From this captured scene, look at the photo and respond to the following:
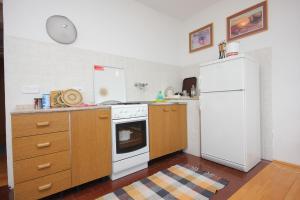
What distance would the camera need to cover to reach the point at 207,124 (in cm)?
229

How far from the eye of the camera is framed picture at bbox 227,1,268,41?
2242 mm

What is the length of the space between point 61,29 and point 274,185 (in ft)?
9.73

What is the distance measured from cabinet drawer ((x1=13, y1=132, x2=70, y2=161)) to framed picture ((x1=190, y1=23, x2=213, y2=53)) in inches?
108

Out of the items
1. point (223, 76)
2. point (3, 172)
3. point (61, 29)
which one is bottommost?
point (3, 172)

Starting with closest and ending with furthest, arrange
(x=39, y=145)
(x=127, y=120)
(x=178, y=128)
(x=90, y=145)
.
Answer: (x=39, y=145) → (x=90, y=145) → (x=127, y=120) → (x=178, y=128)

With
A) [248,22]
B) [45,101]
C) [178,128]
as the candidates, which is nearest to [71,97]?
[45,101]

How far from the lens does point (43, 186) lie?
1.39 meters

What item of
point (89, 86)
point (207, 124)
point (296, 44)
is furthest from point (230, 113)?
point (89, 86)

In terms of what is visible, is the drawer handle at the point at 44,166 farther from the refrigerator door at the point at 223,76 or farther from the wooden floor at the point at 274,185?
the refrigerator door at the point at 223,76

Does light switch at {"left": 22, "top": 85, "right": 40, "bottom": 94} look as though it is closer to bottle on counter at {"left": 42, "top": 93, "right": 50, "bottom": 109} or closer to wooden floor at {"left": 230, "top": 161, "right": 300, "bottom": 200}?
bottle on counter at {"left": 42, "top": 93, "right": 50, "bottom": 109}

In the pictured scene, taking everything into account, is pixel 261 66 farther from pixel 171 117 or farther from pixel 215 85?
pixel 171 117

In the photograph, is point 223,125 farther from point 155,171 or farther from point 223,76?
point 155,171

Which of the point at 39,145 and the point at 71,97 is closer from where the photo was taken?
the point at 39,145

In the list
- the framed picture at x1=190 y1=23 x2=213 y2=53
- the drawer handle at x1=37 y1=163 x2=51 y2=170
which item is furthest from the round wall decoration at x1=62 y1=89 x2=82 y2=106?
the framed picture at x1=190 y1=23 x2=213 y2=53
